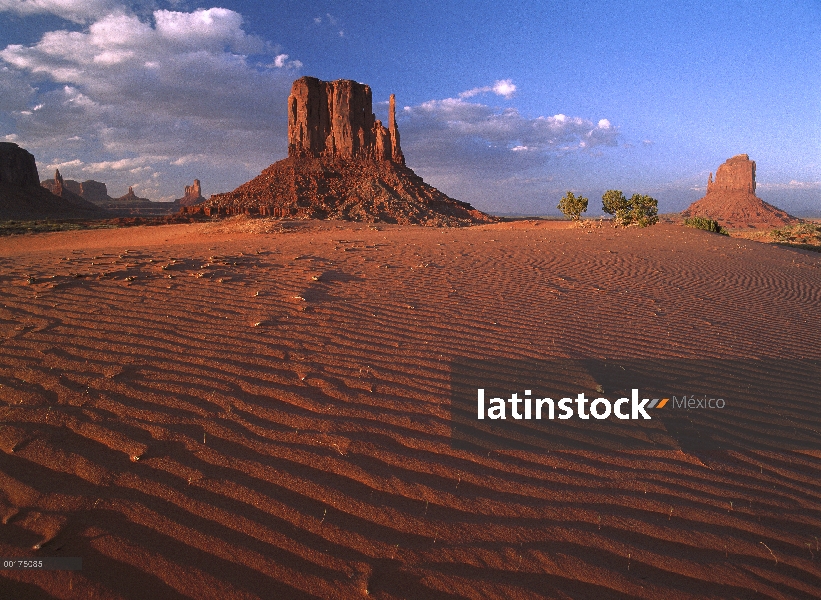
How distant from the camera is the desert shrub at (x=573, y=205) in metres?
32.8

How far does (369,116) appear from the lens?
215ft

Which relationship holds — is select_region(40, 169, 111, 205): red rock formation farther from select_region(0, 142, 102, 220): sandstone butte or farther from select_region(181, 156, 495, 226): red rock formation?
select_region(181, 156, 495, 226): red rock formation

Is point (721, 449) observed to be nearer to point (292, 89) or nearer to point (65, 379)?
point (65, 379)

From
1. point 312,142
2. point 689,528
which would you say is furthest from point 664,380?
point 312,142

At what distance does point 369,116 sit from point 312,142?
30.9 ft

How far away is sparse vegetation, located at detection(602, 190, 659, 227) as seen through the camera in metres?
28.1

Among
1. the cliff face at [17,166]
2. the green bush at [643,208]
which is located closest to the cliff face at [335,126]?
the green bush at [643,208]

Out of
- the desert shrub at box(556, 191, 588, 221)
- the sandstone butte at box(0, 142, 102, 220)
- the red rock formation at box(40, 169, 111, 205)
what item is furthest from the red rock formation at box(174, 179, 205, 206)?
the desert shrub at box(556, 191, 588, 221)

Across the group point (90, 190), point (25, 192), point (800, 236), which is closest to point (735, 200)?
point (800, 236)

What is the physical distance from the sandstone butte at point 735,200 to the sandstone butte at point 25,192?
106531 millimetres

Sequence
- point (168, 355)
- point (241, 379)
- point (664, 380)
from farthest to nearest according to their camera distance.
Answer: point (664, 380), point (168, 355), point (241, 379)

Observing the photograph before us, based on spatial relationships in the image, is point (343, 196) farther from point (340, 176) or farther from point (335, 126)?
point (335, 126)

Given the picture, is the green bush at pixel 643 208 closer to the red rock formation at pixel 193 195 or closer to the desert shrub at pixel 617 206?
the desert shrub at pixel 617 206

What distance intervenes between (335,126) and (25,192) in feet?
161
